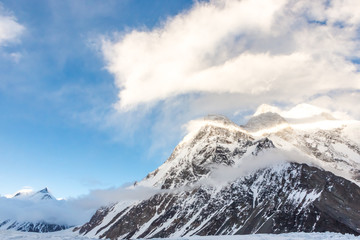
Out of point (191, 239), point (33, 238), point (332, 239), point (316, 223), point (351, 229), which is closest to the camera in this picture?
point (332, 239)

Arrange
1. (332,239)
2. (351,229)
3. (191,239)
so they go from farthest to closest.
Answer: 1. (351,229)
2. (191,239)
3. (332,239)

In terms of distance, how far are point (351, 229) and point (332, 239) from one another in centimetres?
15529

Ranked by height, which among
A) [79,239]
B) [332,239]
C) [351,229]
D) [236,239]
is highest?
[79,239]

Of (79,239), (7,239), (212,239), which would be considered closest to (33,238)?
(7,239)

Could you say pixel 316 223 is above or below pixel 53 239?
below

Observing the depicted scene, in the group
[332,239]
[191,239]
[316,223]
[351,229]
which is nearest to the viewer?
[332,239]

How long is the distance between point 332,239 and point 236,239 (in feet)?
41.5

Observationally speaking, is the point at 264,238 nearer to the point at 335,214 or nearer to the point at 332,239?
the point at 332,239

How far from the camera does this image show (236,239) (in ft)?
158

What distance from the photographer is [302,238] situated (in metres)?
46.0

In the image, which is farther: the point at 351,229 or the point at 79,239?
the point at 351,229

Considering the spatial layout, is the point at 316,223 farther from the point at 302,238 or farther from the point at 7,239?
the point at 7,239

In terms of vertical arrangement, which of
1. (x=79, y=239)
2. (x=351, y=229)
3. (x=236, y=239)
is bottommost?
(x=351, y=229)

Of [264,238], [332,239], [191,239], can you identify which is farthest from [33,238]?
[332,239]
